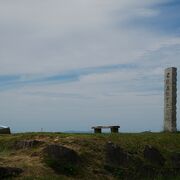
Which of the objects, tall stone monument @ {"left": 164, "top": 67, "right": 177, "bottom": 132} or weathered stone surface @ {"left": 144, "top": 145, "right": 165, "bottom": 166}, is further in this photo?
tall stone monument @ {"left": 164, "top": 67, "right": 177, "bottom": 132}

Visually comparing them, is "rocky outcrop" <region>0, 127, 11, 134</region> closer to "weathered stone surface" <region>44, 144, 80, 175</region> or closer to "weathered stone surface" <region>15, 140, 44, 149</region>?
"weathered stone surface" <region>15, 140, 44, 149</region>

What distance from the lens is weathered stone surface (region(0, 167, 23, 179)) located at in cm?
1580

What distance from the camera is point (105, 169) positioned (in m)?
18.5

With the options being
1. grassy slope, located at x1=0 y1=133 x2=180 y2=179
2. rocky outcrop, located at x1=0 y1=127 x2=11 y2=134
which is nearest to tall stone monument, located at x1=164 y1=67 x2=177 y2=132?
grassy slope, located at x1=0 y1=133 x2=180 y2=179

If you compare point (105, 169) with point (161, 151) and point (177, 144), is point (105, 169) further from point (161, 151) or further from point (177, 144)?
point (177, 144)

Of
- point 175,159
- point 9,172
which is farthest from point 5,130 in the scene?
point 9,172

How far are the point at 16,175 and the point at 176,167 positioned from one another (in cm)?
741

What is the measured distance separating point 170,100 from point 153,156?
8318 mm

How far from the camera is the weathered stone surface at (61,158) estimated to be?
17.3 m

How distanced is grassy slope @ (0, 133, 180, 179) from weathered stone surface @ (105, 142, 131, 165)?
0.75 ft

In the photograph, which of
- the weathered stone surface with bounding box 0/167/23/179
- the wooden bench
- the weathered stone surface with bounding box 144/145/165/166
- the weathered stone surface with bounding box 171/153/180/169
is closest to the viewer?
the weathered stone surface with bounding box 0/167/23/179

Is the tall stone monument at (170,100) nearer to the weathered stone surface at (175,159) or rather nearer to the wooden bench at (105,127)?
the wooden bench at (105,127)

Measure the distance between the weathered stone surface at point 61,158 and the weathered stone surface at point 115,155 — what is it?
147 cm

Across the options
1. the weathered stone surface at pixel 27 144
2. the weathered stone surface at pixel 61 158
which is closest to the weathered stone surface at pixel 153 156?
the weathered stone surface at pixel 61 158
